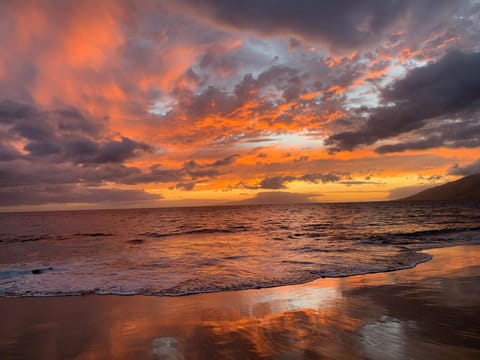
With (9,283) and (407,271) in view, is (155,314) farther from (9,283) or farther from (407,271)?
(407,271)

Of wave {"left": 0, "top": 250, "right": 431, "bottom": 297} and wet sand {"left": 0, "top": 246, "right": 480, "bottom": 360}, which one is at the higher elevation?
wet sand {"left": 0, "top": 246, "right": 480, "bottom": 360}

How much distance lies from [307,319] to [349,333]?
1202 millimetres

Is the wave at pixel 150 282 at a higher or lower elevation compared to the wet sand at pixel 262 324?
lower

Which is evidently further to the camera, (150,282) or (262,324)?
(150,282)

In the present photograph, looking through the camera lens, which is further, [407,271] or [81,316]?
[407,271]

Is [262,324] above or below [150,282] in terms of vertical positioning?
above

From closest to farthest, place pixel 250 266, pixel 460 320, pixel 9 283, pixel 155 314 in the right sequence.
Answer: pixel 460 320 → pixel 155 314 → pixel 9 283 → pixel 250 266

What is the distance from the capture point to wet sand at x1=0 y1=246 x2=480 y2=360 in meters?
5.89

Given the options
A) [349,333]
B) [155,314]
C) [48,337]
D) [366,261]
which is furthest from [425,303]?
[48,337]

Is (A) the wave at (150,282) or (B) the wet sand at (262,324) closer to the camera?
(B) the wet sand at (262,324)

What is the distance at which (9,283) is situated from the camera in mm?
13188

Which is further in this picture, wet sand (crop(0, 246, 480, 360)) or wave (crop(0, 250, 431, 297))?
wave (crop(0, 250, 431, 297))

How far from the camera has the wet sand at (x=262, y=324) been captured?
5887 millimetres

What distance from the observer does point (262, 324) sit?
287 inches
